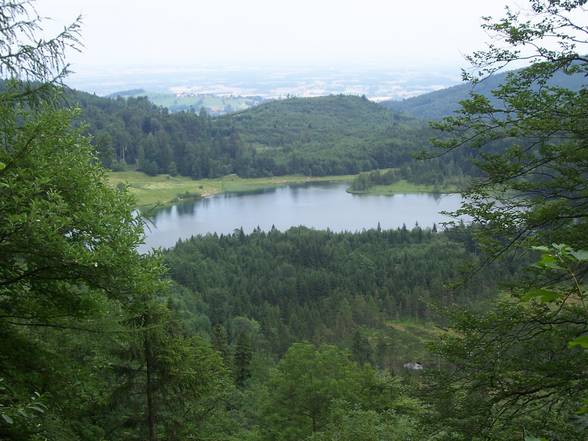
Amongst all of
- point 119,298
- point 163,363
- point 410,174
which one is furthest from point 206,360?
point 410,174

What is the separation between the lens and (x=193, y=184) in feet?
423

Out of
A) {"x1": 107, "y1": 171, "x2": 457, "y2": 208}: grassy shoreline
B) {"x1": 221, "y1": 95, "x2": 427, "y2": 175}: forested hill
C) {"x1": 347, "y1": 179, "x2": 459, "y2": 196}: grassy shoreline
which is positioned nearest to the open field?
{"x1": 107, "y1": 171, "x2": 457, "y2": 208}: grassy shoreline

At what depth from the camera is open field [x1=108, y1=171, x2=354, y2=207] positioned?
112369mm

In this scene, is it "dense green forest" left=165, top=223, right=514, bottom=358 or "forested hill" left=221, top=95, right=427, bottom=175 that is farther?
"forested hill" left=221, top=95, right=427, bottom=175

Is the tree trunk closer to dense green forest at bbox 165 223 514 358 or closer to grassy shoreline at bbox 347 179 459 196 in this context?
dense green forest at bbox 165 223 514 358

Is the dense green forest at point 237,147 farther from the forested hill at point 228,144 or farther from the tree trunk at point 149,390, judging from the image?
the tree trunk at point 149,390

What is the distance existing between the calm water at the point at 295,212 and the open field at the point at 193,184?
4.69 m

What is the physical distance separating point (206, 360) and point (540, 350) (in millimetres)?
6577

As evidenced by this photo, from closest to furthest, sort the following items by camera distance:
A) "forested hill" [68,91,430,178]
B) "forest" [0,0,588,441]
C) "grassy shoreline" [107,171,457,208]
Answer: "forest" [0,0,588,441], "grassy shoreline" [107,171,457,208], "forested hill" [68,91,430,178]

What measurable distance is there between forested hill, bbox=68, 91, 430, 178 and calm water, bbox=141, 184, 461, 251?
22509mm

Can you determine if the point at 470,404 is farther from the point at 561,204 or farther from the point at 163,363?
the point at 163,363

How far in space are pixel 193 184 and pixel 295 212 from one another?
128 feet

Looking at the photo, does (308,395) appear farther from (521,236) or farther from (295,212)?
(295,212)

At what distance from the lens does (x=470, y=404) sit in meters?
6.26
